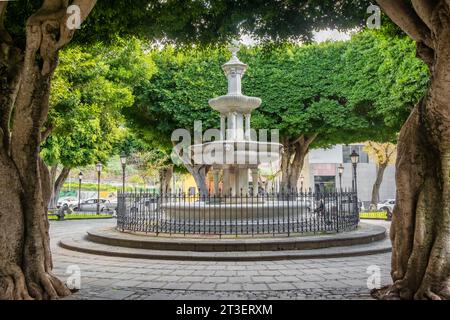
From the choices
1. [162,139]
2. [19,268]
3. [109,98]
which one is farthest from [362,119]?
[19,268]

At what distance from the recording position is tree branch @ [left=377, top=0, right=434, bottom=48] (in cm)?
561

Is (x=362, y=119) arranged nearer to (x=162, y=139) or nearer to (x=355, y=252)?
(x=162, y=139)

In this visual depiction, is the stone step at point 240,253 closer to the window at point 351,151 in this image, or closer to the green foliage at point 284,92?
the green foliage at point 284,92

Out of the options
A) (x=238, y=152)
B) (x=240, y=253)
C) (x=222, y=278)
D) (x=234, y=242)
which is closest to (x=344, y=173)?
(x=238, y=152)

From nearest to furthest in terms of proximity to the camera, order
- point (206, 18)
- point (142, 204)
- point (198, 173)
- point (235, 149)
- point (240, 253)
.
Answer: point (206, 18)
point (240, 253)
point (142, 204)
point (235, 149)
point (198, 173)

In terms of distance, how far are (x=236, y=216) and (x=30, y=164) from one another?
7487 mm

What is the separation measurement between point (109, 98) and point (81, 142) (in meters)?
10.7

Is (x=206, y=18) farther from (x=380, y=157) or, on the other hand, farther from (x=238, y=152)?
(x=380, y=157)

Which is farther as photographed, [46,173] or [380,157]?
[380,157]

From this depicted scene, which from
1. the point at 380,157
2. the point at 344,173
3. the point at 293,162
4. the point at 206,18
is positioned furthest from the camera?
the point at 344,173

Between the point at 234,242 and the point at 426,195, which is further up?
the point at 426,195

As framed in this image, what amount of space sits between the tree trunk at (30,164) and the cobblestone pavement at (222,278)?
77cm

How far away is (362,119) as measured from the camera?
25.0 metres

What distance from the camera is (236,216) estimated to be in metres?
12.1
